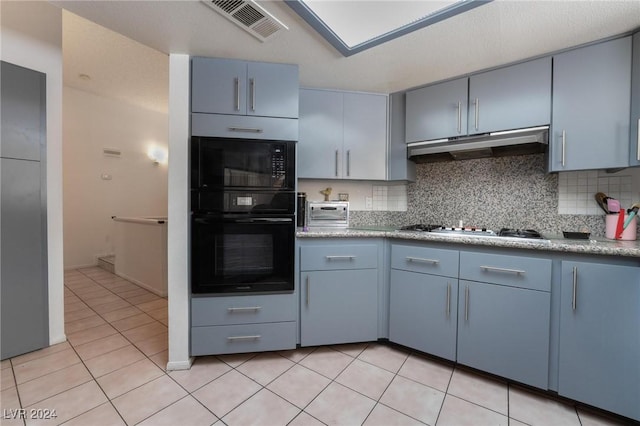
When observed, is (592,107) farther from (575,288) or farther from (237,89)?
(237,89)

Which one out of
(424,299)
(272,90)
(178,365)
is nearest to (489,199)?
(424,299)

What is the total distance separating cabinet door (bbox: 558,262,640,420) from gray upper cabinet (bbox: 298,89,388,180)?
1.41m

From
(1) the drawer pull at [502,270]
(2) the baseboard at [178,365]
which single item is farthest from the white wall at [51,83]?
(1) the drawer pull at [502,270]

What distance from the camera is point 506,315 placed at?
4.98 feet

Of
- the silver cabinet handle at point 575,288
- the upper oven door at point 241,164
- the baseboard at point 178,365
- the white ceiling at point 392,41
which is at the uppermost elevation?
the white ceiling at point 392,41

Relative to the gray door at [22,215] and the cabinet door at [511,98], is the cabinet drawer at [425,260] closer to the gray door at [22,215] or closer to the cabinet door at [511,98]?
the cabinet door at [511,98]

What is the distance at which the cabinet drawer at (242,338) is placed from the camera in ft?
5.59

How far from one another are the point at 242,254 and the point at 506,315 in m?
1.68

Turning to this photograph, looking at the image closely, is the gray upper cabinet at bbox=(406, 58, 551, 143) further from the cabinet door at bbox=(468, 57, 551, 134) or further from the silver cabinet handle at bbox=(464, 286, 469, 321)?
the silver cabinet handle at bbox=(464, 286, 469, 321)

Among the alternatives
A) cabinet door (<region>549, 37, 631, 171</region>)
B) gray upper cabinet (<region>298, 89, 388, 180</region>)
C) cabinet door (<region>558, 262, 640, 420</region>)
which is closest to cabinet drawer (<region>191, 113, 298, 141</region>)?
gray upper cabinet (<region>298, 89, 388, 180</region>)

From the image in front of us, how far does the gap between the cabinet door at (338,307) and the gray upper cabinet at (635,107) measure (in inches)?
63.7

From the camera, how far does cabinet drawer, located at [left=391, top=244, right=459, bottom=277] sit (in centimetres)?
167

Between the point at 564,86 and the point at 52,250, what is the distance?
12.2 feet

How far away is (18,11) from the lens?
1.79 m
